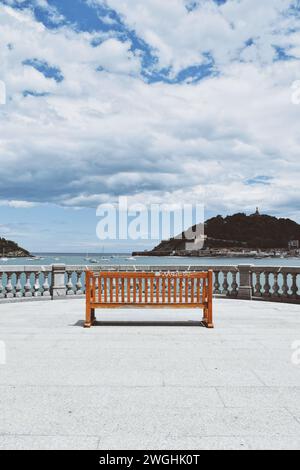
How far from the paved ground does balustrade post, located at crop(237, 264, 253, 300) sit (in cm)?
565

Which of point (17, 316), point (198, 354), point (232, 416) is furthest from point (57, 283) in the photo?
point (232, 416)

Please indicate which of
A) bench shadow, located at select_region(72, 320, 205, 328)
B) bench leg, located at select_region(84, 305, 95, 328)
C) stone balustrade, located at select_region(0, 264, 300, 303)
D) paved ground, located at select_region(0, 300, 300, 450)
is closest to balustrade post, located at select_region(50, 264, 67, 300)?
stone balustrade, located at select_region(0, 264, 300, 303)

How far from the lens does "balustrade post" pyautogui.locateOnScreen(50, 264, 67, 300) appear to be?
14742mm

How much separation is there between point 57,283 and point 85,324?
6172 millimetres

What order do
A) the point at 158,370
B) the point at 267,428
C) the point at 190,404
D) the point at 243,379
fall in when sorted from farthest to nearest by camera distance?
1. the point at 158,370
2. the point at 243,379
3. the point at 190,404
4. the point at 267,428

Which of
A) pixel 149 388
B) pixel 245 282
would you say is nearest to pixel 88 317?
pixel 149 388

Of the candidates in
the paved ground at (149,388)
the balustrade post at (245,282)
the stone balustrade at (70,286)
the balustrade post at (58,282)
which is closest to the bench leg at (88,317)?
the paved ground at (149,388)

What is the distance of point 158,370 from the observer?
5691 millimetres

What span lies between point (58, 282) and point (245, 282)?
Answer: 6336 mm

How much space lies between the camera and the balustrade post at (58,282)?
14.7m

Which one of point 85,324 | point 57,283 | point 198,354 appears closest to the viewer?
point 198,354

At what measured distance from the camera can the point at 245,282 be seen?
590 inches

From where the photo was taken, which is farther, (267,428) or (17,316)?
(17,316)
